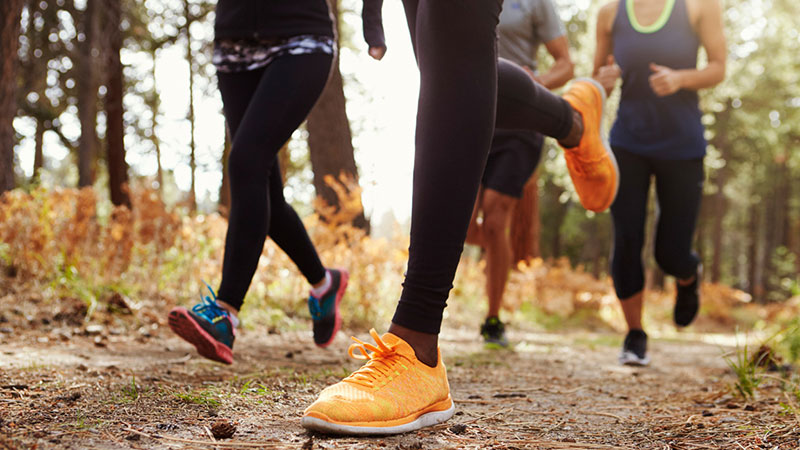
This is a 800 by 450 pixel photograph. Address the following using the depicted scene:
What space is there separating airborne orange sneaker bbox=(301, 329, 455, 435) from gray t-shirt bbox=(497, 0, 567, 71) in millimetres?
2937

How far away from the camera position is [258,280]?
185 inches

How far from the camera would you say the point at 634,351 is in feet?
11.7

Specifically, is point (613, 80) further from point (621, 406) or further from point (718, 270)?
point (718, 270)

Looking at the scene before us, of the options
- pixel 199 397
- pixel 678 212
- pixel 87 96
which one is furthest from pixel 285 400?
pixel 87 96

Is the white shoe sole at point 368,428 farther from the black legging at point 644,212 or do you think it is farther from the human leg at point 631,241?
the black legging at point 644,212

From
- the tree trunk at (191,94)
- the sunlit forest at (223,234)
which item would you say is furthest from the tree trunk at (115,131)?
the tree trunk at (191,94)

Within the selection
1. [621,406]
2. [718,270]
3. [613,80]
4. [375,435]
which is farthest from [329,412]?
[718,270]

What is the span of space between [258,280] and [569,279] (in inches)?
227

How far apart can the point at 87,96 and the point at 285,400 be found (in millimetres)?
12851

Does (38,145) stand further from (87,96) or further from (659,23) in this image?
(659,23)

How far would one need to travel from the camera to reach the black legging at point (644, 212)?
142 inches

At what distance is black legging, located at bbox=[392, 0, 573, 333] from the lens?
153 cm

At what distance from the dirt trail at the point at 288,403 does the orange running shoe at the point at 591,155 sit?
784mm

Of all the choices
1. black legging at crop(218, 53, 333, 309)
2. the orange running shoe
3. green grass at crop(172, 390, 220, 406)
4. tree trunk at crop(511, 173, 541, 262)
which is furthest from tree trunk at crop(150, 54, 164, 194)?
green grass at crop(172, 390, 220, 406)
